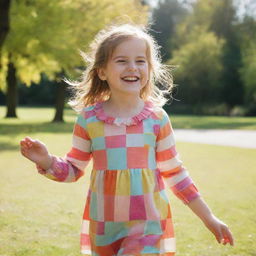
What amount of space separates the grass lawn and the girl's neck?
2.03 m

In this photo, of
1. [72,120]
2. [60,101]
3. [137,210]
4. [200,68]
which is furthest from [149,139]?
[200,68]

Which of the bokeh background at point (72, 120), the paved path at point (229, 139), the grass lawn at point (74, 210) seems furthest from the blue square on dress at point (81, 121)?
the paved path at point (229, 139)

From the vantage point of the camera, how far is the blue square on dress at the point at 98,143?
2.55m

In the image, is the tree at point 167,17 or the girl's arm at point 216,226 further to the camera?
the tree at point 167,17

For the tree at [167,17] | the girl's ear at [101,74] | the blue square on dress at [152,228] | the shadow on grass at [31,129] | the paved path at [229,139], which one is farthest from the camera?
the tree at [167,17]

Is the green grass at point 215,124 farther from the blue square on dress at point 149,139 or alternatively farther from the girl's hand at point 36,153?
the girl's hand at point 36,153

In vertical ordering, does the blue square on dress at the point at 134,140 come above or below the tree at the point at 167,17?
below

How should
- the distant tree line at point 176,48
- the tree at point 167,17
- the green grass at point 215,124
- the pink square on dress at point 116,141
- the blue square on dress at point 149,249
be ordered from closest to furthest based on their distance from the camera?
the blue square on dress at point 149,249, the pink square on dress at point 116,141, the distant tree line at point 176,48, the green grass at point 215,124, the tree at point 167,17

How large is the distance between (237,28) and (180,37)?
6.62m

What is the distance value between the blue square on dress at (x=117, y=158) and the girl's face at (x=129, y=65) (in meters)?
0.35

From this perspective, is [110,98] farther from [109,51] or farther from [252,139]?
[252,139]

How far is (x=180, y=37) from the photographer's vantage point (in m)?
49.8

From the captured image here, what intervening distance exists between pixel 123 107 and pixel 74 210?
3.45m

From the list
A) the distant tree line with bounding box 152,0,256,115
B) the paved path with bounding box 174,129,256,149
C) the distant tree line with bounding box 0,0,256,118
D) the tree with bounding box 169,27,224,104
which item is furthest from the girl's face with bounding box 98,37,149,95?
the tree with bounding box 169,27,224,104
